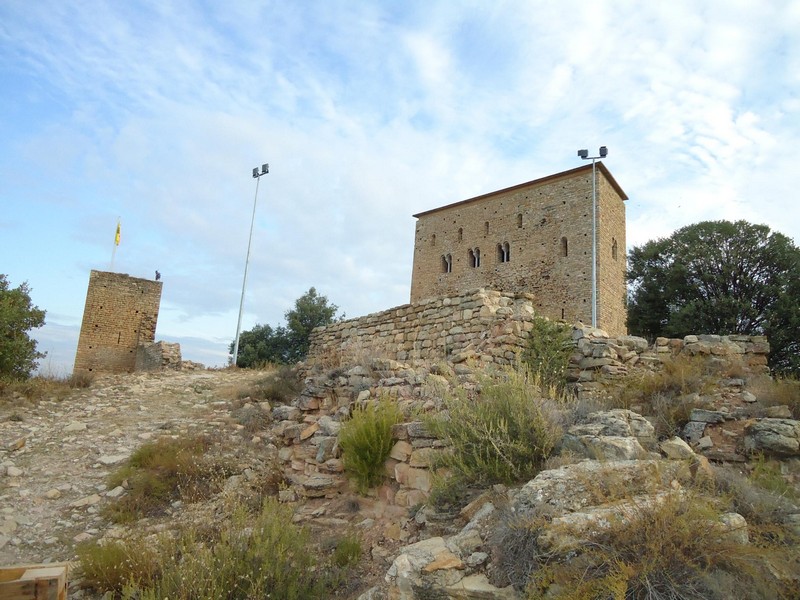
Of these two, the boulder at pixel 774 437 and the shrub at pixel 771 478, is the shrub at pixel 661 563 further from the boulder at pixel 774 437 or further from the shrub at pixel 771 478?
the boulder at pixel 774 437

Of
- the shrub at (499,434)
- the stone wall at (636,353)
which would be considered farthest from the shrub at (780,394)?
the shrub at (499,434)

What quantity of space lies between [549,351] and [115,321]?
18908mm

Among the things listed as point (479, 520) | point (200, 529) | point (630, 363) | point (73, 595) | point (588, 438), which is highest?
point (630, 363)

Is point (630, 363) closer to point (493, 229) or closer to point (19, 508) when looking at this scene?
point (19, 508)

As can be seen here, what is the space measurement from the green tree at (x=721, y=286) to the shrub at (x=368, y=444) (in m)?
14.1

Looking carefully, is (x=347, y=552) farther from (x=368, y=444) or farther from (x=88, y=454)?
(x=88, y=454)

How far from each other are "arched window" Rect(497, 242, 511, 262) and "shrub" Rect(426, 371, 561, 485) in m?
23.9

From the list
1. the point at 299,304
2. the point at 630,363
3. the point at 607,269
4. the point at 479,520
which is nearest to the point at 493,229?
the point at 607,269

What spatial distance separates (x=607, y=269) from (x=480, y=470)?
23.0 m

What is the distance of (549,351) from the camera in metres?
8.66

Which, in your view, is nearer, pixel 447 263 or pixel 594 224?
pixel 594 224

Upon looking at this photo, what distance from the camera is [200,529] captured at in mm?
4938

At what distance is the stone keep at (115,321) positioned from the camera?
68.7 feet

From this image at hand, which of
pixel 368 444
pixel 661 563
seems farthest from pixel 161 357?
pixel 661 563
